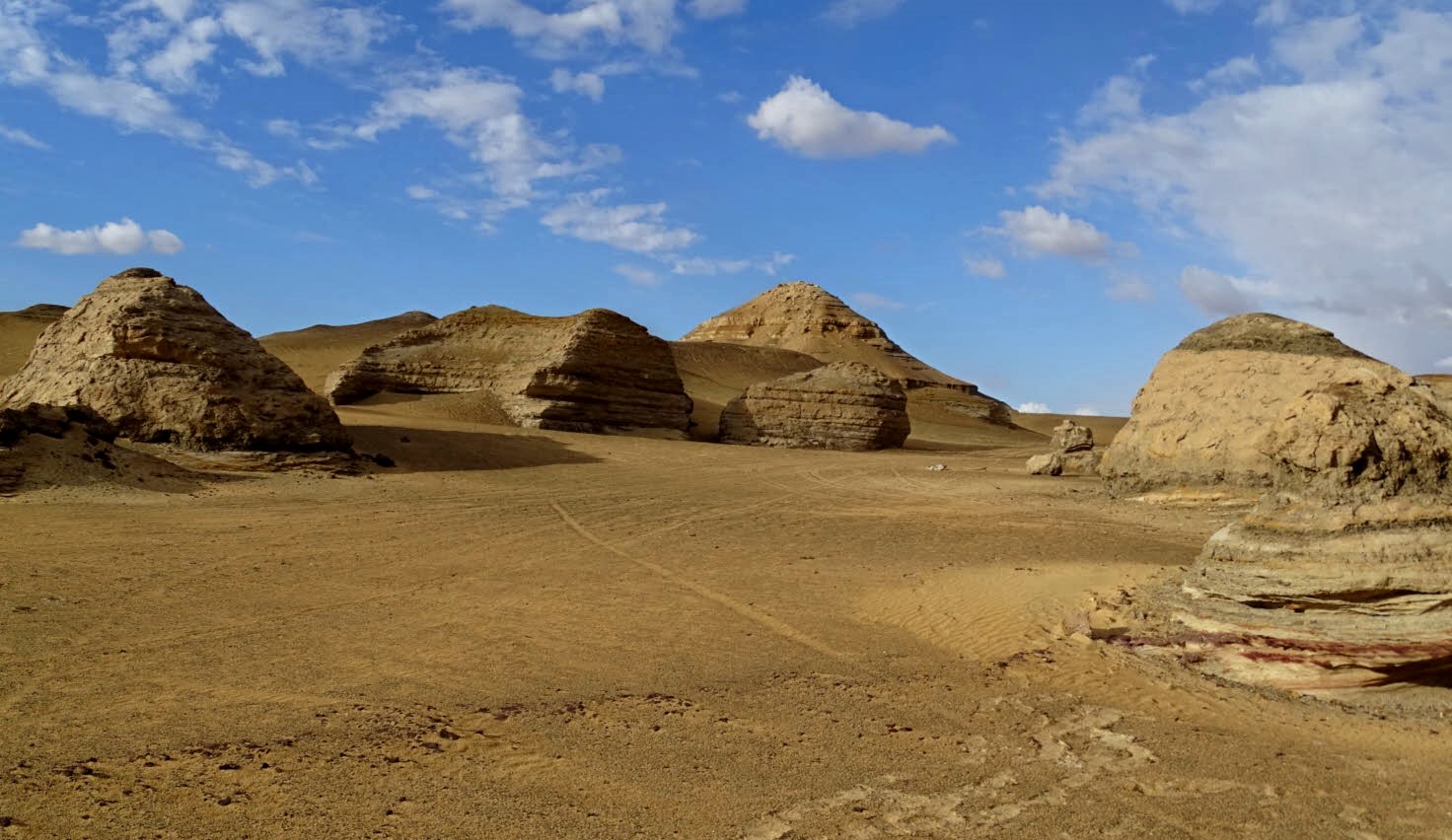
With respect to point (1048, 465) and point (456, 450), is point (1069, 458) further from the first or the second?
point (456, 450)

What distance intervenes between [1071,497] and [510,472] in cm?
877

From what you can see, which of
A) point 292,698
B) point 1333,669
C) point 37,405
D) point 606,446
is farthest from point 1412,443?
point 606,446

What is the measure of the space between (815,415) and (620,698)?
21.6 metres

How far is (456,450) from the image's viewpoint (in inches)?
649

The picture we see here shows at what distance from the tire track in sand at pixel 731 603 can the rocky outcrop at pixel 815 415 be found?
1657 centimetres

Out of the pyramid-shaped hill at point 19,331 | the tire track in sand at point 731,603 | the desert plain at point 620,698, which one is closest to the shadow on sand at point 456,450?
the desert plain at point 620,698

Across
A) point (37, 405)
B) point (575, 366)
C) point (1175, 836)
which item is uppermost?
point (575, 366)

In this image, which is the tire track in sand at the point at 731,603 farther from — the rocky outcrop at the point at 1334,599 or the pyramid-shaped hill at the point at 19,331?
the pyramid-shaped hill at the point at 19,331

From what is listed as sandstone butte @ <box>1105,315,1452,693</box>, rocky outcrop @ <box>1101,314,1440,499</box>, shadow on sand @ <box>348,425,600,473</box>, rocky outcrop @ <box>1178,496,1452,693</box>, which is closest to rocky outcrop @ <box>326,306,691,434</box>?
shadow on sand @ <box>348,425,600,473</box>

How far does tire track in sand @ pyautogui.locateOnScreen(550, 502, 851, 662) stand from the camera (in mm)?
5707

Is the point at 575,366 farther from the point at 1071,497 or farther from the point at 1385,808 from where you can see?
the point at 1385,808

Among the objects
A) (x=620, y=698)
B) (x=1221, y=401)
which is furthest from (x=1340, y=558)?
(x=1221, y=401)

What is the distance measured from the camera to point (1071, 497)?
46.6 feet

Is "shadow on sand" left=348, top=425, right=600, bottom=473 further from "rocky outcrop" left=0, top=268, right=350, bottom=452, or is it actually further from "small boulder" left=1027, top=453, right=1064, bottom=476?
"small boulder" left=1027, top=453, right=1064, bottom=476
